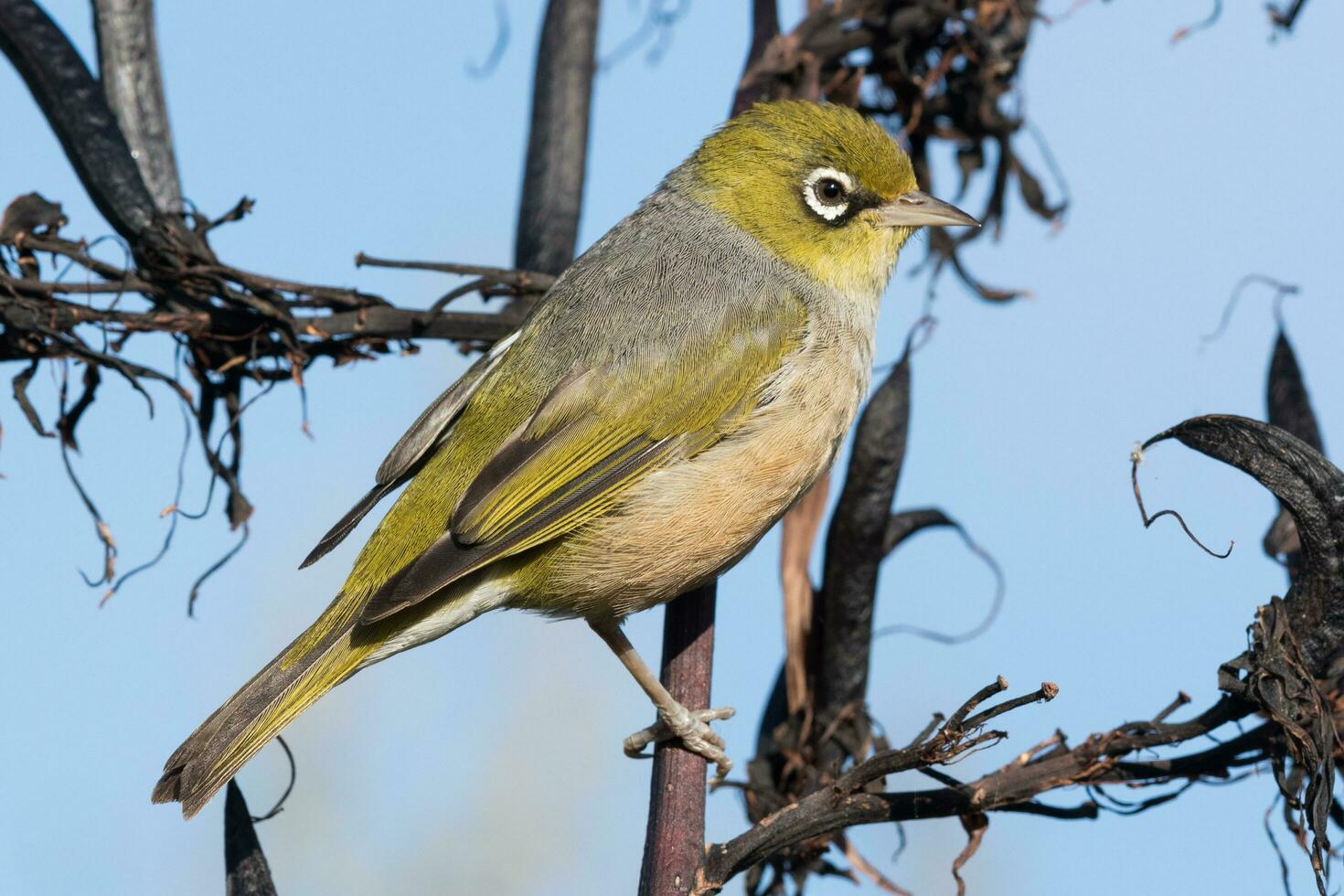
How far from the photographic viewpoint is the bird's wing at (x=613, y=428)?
322 cm

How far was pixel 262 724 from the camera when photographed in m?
3.01

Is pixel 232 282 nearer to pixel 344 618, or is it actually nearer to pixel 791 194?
pixel 344 618

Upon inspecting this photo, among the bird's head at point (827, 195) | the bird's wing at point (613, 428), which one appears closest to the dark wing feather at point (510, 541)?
the bird's wing at point (613, 428)

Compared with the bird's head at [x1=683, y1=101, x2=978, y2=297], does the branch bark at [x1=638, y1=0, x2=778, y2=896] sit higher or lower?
lower

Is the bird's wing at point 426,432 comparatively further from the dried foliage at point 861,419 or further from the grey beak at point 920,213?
the grey beak at point 920,213

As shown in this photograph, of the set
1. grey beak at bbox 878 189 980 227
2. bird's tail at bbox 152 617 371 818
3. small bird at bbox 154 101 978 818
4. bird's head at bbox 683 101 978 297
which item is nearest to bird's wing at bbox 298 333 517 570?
small bird at bbox 154 101 978 818

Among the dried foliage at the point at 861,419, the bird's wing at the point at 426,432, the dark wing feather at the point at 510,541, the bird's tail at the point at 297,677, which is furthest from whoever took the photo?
the bird's wing at the point at 426,432

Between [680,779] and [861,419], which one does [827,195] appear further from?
[680,779]

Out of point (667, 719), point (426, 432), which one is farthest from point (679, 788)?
point (426, 432)

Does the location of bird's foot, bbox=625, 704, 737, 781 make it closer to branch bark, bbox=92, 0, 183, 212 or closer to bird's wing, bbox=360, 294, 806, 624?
bird's wing, bbox=360, 294, 806, 624

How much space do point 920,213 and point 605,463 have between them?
3.73 ft

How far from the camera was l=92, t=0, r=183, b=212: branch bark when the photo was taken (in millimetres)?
3047

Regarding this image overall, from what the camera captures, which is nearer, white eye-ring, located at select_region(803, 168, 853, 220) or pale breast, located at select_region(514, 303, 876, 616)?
pale breast, located at select_region(514, 303, 876, 616)

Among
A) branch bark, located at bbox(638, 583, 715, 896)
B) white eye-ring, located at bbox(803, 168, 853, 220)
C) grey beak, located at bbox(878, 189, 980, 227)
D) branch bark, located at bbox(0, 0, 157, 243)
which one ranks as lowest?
branch bark, located at bbox(638, 583, 715, 896)
